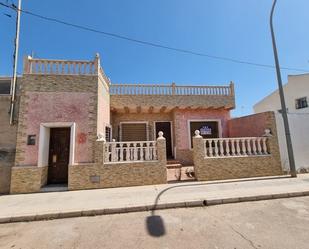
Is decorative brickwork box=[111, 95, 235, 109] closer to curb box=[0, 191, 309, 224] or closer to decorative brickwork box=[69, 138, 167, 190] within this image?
decorative brickwork box=[69, 138, 167, 190]

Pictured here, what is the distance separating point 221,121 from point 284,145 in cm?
397

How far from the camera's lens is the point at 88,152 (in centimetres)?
671

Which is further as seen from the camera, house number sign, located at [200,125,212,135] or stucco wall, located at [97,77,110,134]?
house number sign, located at [200,125,212,135]

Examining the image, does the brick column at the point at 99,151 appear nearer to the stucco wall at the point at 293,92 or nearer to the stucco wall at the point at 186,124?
the stucco wall at the point at 186,124

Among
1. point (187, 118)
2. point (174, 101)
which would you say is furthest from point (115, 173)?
point (187, 118)

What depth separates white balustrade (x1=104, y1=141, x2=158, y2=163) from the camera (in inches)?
269

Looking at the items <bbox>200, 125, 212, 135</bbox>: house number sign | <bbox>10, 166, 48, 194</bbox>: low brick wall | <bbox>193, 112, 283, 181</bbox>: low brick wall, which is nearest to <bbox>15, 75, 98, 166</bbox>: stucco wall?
<bbox>10, 166, 48, 194</bbox>: low brick wall

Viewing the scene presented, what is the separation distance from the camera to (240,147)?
807 centimetres

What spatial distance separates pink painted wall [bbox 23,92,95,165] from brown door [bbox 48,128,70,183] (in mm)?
734

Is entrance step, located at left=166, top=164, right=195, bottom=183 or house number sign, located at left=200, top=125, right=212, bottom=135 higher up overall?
house number sign, located at left=200, top=125, right=212, bottom=135

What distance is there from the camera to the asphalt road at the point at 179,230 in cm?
281

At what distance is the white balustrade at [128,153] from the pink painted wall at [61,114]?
0.78m

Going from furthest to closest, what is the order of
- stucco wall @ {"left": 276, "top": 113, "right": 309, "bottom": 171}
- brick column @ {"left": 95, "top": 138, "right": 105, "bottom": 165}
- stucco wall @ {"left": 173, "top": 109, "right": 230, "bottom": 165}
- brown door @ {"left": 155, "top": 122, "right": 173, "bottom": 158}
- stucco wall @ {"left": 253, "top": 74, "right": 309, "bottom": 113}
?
stucco wall @ {"left": 253, "top": 74, "right": 309, "bottom": 113} < brown door @ {"left": 155, "top": 122, "right": 173, "bottom": 158} < stucco wall @ {"left": 173, "top": 109, "right": 230, "bottom": 165} < stucco wall @ {"left": 276, "top": 113, "right": 309, "bottom": 171} < brick column @ {"left": 95, "top": 138, "right": 105, "bottom": 165}

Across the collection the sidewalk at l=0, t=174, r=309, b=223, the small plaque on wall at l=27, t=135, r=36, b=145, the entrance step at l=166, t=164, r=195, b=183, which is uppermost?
the small plaque on wall at l=27, t=135, r=36, b=145
